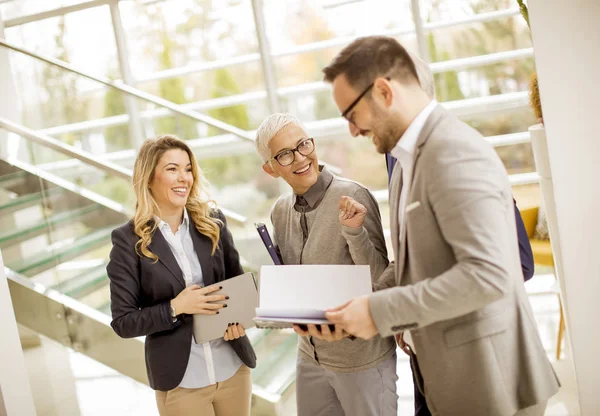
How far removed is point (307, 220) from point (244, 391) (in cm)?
78

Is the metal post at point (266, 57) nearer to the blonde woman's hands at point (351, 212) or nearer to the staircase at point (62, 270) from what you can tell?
the staircase at point (62, 270)

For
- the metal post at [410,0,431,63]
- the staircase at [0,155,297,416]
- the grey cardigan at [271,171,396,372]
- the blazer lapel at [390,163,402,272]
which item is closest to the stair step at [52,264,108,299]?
the staircase at [0,155,297,416]

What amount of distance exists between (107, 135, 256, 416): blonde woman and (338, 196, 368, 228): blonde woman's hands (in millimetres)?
599

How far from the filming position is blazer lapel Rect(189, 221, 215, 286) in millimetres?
2400

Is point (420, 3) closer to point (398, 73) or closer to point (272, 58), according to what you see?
point (272, 58)

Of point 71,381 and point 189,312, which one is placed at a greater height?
point 189,312

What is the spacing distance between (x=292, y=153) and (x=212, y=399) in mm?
1031

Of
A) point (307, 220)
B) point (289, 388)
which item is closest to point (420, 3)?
point (289, 388)

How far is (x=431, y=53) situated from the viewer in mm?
6039

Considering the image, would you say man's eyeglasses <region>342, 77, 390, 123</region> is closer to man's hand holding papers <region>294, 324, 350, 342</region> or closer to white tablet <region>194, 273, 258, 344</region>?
man's hand holding papers <region>294, 324, 350, 342</region>

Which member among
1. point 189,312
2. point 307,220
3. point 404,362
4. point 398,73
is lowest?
point 404,362

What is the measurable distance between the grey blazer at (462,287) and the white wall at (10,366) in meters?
1.87

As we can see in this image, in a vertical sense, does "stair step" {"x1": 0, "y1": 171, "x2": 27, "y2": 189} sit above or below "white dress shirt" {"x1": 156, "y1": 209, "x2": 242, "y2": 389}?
above

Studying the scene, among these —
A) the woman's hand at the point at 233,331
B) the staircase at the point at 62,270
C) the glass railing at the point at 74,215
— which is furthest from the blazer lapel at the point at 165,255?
the staircase at the point at 62,270
